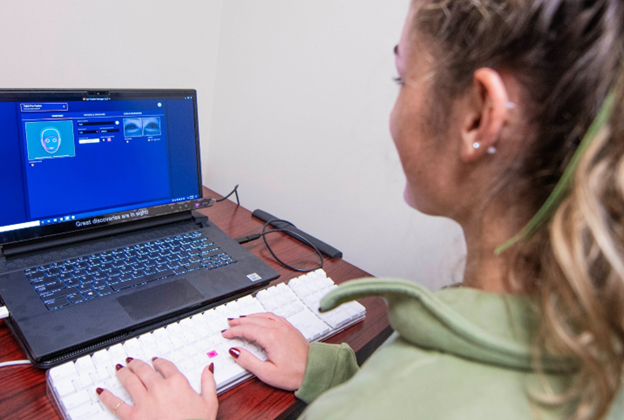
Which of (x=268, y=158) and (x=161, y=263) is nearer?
(x=161, y=263)

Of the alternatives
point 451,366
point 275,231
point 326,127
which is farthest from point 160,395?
point 326,127

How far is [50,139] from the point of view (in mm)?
712

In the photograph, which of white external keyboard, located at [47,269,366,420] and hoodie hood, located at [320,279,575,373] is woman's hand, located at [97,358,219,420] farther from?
hoodie hood, located at [320,279,575,373]

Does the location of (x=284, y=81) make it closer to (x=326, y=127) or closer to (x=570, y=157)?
(x=326, y=127)

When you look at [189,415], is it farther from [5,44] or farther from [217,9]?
[217,9]

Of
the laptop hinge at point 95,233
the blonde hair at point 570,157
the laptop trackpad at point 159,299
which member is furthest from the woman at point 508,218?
the laptop hinge at point 95,233

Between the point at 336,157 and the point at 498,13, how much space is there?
0.70 metres

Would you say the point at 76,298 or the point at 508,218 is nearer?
the point at 508,218

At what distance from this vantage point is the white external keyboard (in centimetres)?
50

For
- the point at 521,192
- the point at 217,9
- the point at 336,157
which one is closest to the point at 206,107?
the point at 217,9

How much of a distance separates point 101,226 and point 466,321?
27.1 inches

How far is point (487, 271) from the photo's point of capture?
1.52 feet

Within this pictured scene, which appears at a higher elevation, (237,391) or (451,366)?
(451,366)

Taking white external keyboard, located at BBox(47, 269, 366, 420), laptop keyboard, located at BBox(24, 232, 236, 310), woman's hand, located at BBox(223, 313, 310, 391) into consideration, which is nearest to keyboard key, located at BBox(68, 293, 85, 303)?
laptop keyboard, located at BBox(24, 232, 236, 310)
